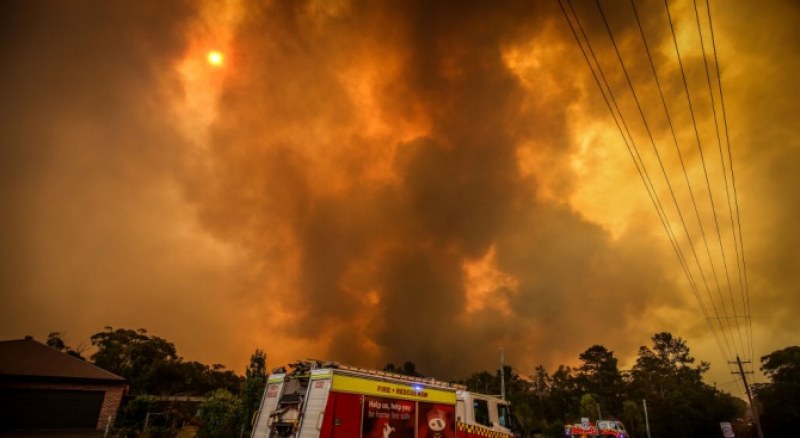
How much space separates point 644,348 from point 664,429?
5064cm

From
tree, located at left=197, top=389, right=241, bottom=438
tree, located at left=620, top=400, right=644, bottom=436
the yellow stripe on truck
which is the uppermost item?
tree, located at left=620, top=400, right=644, bottom=436

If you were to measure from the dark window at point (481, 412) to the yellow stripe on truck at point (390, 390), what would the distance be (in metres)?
1.09

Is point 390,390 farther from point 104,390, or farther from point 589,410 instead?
point 589,410

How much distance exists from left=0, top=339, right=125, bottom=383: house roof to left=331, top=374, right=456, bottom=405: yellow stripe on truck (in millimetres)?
25815

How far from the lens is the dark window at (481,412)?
49.0ft

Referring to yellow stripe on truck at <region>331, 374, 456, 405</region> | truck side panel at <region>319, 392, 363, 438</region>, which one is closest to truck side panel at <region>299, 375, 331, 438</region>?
truck side panel at <region>319, 392, 363, 438</region>

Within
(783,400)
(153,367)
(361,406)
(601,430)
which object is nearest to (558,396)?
(783,400)

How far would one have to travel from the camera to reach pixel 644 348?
96.4 m

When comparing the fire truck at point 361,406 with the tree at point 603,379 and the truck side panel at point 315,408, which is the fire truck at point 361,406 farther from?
the tree at point 603,379

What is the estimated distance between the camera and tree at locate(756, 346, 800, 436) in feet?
145

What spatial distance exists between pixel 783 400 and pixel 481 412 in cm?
5329

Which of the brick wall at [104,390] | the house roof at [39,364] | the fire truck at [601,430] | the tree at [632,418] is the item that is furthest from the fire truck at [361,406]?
the tree at [632,418]

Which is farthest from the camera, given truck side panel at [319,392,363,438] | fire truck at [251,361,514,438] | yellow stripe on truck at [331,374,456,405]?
yellow stripe on truck at [331,374,456,405]

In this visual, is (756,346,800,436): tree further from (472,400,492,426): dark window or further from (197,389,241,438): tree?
(197,389,241,438): tree
